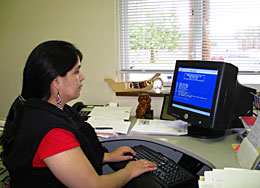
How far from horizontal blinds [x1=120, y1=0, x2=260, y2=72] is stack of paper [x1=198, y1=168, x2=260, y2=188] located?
137 centimetres

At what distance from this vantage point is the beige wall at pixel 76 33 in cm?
228

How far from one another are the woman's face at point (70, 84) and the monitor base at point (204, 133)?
2.68ft

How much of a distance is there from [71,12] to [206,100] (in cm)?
144

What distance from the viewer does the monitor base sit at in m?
1.63

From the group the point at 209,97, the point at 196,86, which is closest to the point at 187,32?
the point at 196,86

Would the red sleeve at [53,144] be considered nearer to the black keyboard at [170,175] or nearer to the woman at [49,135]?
the woman at [49,135]

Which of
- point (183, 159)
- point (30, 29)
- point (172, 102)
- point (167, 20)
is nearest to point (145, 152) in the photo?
point (183, 159)

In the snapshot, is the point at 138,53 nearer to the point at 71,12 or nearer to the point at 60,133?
the point at 71,12

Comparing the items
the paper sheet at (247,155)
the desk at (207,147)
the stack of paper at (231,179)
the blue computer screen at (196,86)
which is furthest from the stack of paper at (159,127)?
the stack of paper at (231,179)

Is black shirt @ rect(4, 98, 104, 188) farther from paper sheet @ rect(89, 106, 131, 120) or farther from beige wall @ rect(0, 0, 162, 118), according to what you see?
beige wall @ rect(0, 0, 162, 118)

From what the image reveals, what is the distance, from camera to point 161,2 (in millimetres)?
2229

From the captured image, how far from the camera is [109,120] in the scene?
1.91m

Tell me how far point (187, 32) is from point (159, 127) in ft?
2.97

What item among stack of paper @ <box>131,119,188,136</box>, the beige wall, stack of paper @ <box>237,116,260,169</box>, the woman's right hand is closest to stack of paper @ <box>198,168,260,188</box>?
stack of paper @ <box>237,116,260,169</box>
